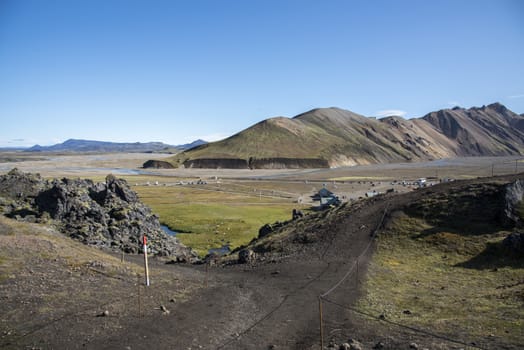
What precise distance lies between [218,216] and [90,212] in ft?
120

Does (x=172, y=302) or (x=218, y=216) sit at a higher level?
(x=172, y=302)

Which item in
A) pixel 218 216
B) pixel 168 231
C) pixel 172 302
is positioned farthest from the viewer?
pixel 218 216

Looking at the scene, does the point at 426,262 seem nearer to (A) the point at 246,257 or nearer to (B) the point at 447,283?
(B) the point at 447,283

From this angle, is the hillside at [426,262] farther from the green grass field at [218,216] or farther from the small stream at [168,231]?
the small stream at [168,231]

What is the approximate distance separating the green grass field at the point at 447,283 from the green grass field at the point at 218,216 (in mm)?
29155

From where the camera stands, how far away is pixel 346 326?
1758 centimetres

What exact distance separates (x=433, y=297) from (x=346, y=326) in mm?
7596

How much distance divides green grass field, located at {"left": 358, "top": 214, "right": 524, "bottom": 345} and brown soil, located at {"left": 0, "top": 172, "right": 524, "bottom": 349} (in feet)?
5.42

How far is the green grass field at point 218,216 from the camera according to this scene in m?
59.7

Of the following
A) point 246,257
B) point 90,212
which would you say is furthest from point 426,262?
point 90,212

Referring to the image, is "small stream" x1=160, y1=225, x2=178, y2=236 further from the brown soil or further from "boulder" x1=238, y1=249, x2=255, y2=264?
"boulder" x1=238, y1=249, x2=255, y2=264

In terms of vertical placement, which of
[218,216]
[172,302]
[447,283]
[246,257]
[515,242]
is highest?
[515,242]

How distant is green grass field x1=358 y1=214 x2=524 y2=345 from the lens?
56.3ft

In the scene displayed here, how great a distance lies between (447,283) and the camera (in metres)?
24.4
